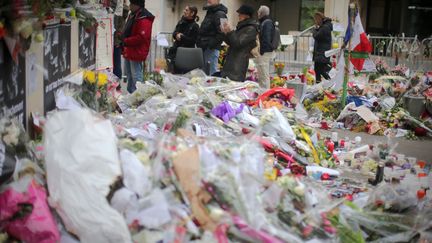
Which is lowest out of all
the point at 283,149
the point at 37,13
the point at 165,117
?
the point at 283,149

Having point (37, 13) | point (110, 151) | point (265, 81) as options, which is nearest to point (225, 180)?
point (110, 151)

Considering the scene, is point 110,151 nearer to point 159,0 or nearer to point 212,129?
point 212,129

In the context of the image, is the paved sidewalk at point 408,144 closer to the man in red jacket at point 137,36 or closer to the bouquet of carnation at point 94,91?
the man in red jacket at point 137,36

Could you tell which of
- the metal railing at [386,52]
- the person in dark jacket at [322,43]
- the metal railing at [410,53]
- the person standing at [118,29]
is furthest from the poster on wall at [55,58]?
the metal railing at [410,53]

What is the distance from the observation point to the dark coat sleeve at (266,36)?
10867 millimetres

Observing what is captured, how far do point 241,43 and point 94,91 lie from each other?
4159mm

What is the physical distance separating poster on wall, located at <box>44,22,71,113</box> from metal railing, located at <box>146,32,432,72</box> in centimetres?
723

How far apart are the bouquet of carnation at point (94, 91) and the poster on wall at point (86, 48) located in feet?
1.49

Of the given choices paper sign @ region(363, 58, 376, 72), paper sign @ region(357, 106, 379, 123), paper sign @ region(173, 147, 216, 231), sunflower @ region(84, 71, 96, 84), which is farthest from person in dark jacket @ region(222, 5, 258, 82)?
paper sign @ region(173, 147, 216, 231)

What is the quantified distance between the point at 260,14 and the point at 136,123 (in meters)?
6.93

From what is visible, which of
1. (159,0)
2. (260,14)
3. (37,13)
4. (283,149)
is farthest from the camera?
(159,0)

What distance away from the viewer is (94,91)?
210 inches

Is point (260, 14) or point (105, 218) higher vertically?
point (260, 14)

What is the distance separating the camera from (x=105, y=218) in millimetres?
3004
